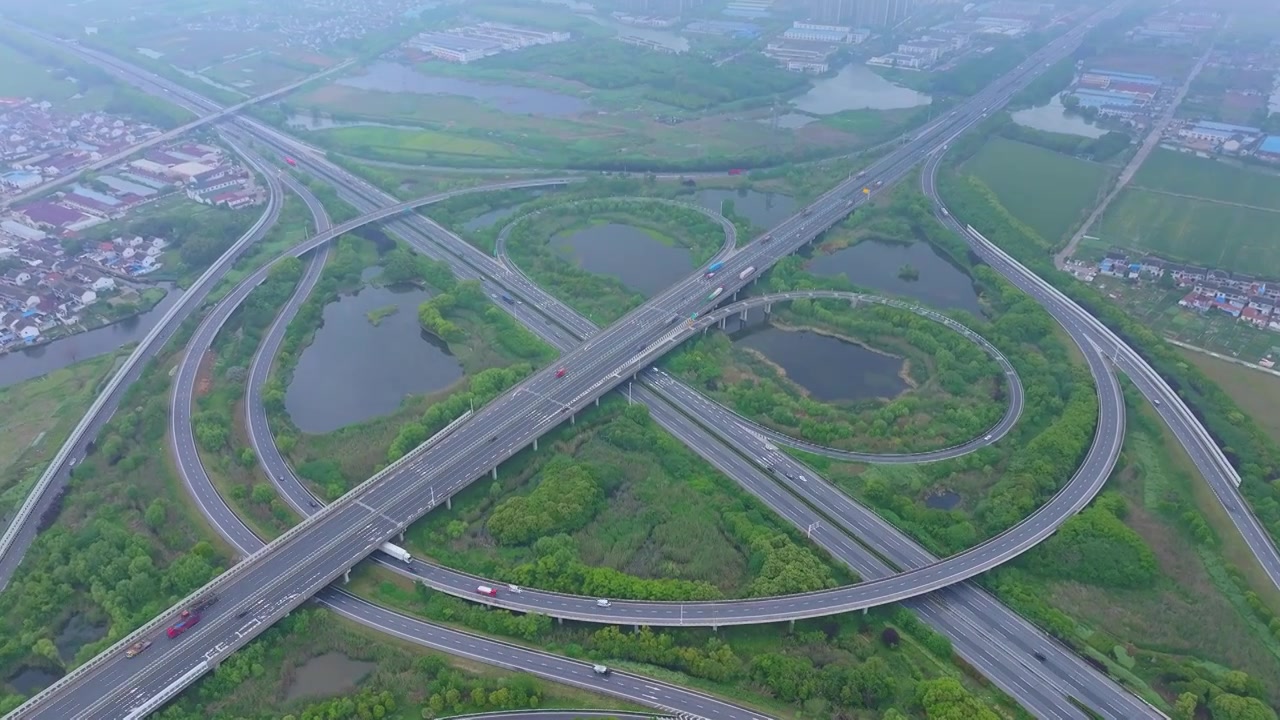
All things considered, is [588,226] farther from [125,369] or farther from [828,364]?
[125,369]

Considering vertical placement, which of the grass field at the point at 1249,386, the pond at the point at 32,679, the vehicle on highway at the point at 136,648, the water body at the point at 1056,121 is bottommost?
the pond at the point at 32,679

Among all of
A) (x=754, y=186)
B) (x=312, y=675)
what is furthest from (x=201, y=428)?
(x=754, y=186)

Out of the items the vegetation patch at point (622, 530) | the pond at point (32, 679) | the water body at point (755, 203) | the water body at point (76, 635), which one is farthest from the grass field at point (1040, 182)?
the pond at point (32, 679)

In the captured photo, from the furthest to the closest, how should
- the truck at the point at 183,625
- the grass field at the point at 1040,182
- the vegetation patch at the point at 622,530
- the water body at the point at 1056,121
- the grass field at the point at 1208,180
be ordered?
the water body at the point at 1056,121 < the grass field at the point at 1208,180 < the grass field at the point at 1040,182 < the vegetation patch at the point at 622,530 < the truck at the point at 183,625

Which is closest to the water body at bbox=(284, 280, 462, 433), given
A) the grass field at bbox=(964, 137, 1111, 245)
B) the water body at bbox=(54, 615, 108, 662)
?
the water body at bbox=(54, 615, 108, 662)

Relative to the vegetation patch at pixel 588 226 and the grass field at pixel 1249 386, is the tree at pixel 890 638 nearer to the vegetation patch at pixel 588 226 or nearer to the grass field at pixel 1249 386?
the grass field at pixel 1249 386

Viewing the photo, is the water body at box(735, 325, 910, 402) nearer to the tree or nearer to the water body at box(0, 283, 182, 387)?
the tree
